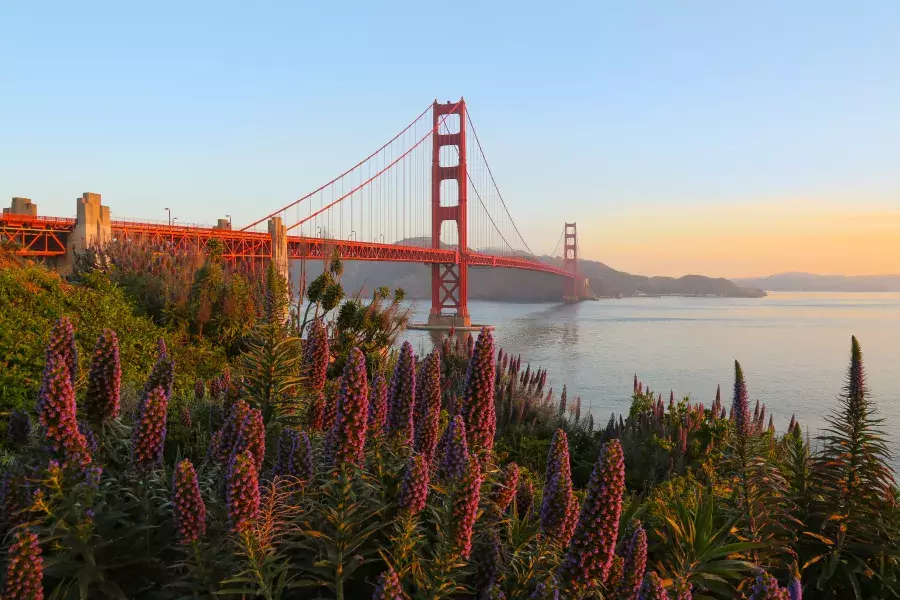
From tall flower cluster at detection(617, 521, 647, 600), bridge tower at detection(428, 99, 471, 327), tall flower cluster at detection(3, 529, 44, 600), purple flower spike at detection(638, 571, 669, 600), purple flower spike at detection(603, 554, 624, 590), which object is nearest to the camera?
purple flower spike at detection(638, 571, 669, 600)

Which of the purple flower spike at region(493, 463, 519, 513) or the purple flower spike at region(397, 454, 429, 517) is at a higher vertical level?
the purple flower spike at region(397, 454, 429, 517)

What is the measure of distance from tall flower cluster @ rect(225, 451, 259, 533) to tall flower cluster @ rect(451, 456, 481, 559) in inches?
28.5

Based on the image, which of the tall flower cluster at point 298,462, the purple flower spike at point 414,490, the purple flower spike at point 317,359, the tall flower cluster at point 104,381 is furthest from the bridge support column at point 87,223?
the purple flower spike at point 414,490

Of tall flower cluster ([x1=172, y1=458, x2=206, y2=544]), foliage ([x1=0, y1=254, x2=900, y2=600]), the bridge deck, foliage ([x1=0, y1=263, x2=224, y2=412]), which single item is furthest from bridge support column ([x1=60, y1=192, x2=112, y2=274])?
tall flower cluster ([x1=172, y1=458, x2=206, y2=544])

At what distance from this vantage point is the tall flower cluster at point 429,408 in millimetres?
2994

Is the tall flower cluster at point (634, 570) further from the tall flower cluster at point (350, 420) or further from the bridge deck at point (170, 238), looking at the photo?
the bridge deck at point (170, 238)

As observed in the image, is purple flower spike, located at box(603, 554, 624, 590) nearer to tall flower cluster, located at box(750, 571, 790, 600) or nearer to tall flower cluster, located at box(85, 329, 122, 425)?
tall flower cluster, located at box(750, 571, 790, 600)

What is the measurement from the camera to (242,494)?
2.09 metres

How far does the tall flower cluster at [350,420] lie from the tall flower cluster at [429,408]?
0.47 m

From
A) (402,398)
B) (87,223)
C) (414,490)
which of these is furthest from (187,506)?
(87,223)

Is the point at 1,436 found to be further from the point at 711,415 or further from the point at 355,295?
the point at 711,415

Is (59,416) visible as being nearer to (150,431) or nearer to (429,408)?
(150,431)

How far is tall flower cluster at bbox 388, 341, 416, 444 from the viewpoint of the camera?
306cm

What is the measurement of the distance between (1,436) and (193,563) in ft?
14.5
